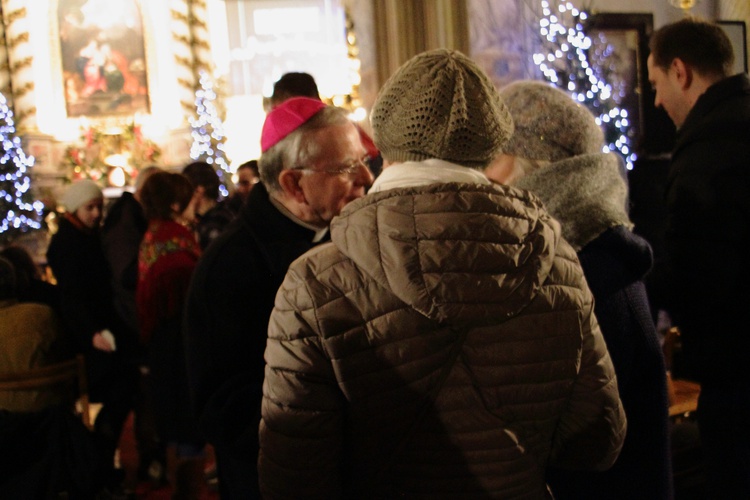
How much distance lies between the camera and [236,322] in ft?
5.42

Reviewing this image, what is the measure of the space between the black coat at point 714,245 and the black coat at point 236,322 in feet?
3.56

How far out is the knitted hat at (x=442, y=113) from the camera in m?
1.24

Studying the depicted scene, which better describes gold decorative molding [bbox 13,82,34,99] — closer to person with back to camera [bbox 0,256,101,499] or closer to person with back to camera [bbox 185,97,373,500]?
person with back to camera [bbox 0,256,101,499]

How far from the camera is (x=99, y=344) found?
12.4ft

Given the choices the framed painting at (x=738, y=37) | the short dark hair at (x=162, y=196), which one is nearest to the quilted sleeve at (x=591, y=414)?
the short dark hair at (x=162, y=196)

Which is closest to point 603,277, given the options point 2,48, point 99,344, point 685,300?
point 685,300

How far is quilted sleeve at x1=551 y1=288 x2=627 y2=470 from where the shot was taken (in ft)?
4.32

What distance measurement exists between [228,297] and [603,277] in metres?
0.79

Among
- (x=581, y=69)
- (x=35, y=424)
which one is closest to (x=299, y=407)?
(x=35, y=424)

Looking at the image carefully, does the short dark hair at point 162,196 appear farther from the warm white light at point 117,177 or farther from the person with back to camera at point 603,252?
the warm white light at point 117,177

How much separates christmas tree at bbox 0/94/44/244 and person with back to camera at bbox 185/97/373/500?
39.0 ft

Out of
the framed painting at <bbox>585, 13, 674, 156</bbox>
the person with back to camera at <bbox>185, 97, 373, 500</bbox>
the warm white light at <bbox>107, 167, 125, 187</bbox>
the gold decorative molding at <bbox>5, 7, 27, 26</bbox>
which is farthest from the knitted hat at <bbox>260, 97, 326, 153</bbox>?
the gold decorative molding at <bbox>5, 7, 27, 26</bbox>

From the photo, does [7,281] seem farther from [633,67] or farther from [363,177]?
[633,67]

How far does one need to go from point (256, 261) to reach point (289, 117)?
328 mm
